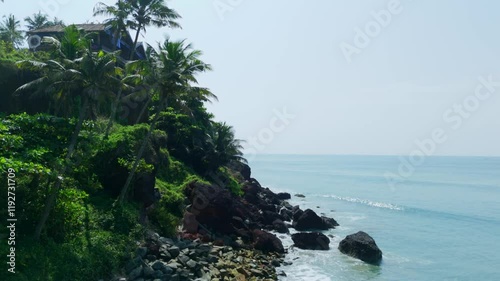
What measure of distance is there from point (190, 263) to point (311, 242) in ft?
49.7

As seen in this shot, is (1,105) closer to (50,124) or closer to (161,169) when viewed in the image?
(161,169)

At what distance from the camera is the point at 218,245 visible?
82.4 ft

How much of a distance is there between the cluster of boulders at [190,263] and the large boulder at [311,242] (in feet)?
24.0

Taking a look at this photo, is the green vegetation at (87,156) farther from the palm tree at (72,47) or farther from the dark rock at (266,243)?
the dark rock at (266,243)

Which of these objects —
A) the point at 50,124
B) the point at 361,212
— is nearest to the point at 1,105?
the point at 50,124

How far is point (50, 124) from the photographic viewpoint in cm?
1753

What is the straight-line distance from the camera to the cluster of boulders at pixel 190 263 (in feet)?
57.4

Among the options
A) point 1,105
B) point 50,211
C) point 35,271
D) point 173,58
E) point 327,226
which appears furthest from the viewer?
point 327,226

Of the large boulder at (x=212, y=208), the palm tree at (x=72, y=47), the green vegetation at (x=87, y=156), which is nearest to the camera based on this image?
the green vegetation at (x=87, y=156)

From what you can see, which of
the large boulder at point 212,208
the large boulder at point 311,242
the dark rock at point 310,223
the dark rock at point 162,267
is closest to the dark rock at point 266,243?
the large boulder at point 212,208

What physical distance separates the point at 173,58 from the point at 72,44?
551 centimetres

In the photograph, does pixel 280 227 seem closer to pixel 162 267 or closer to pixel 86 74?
pixel 162 267

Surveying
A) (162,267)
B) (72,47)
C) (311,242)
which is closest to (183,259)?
(162,267)

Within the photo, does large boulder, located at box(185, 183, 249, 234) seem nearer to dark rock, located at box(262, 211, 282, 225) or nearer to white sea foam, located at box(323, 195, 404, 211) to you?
dark rock, located at box(262, 211, 282, 225)
